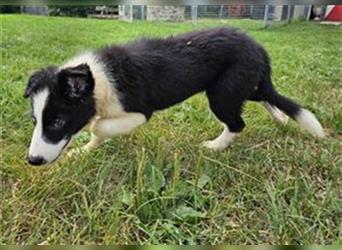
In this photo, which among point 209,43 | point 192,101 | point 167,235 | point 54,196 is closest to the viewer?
point 167,235

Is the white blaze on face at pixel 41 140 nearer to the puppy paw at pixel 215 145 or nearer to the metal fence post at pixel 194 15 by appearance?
the metal fence post at pixel 194 15

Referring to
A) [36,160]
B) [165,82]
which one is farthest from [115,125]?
[36,160]

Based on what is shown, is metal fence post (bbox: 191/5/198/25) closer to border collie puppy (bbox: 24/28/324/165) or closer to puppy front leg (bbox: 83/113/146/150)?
border collie puppy (bbox: 24/28/324/165)

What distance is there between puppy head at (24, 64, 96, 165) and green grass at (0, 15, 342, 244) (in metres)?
0.12

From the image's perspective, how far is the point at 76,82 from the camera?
1.51 m

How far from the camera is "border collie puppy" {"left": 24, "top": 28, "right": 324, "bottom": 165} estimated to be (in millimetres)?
1574

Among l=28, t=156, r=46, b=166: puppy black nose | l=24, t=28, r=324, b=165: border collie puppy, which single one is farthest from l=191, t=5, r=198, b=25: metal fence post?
l=28, t=156, r=46, b=166: puppy black nose

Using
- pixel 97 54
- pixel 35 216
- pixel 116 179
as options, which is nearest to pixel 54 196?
pixel 35 216

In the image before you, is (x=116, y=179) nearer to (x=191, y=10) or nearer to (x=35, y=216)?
(x=35, y=216)

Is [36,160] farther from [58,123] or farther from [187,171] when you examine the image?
[187,171]

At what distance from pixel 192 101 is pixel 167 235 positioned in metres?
0.98

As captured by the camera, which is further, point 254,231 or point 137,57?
point 137,57

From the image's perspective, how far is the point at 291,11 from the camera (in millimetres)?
1355

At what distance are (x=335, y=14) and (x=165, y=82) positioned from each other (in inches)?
25.7
